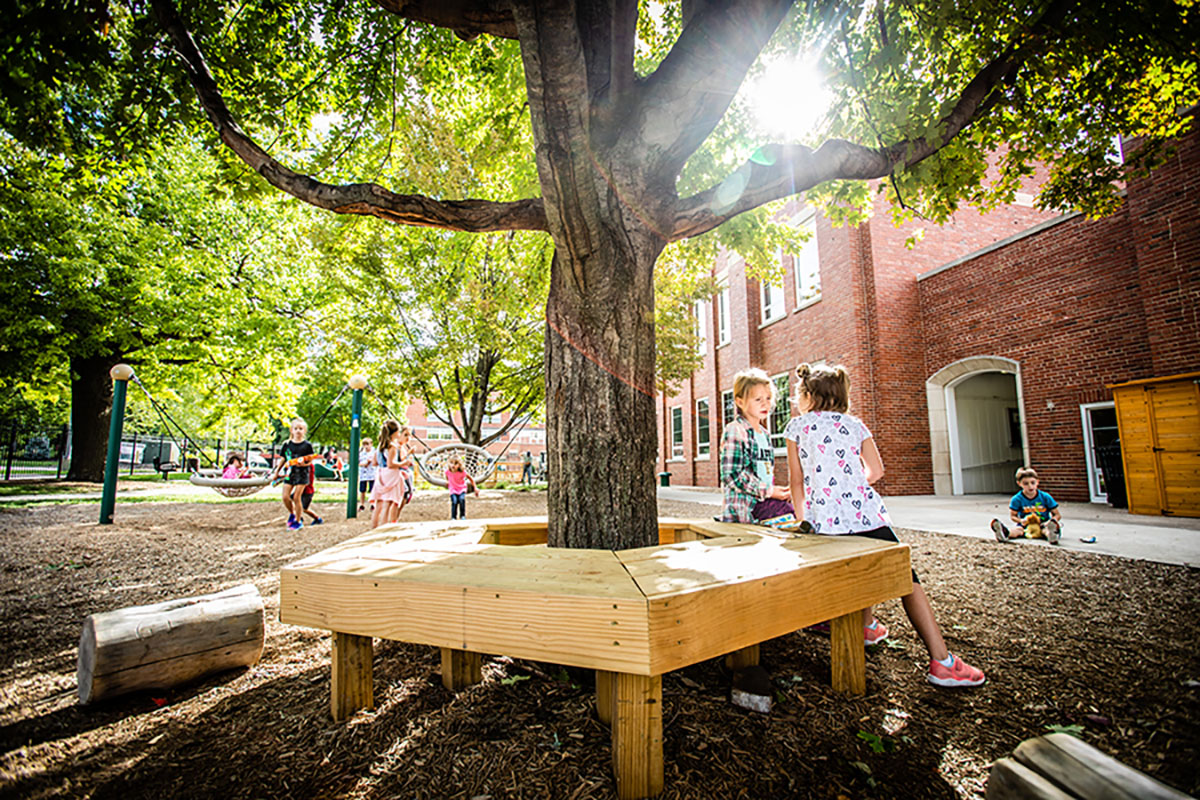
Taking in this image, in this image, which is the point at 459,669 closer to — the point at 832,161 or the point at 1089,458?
the point at 832,161

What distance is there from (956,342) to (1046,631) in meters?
10.7


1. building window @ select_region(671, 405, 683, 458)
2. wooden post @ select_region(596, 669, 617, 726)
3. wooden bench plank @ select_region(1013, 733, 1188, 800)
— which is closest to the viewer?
wooden bench plank @ select_region(1013, 733, 1188, 800)

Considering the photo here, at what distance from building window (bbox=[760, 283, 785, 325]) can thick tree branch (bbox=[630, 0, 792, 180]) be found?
12.9 meters

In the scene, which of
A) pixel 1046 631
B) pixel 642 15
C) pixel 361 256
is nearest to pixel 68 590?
pixel 1046 631

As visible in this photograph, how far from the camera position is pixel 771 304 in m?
15.6

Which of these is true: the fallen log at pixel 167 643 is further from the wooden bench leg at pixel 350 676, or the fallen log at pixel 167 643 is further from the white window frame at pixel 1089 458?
the white window frame at pixel 1089 458

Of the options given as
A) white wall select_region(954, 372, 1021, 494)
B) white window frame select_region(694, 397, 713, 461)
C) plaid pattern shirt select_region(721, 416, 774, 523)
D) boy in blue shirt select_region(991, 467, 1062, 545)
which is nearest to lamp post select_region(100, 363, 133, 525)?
plaid pattern shirt select_region(721, 416, 774, 523)

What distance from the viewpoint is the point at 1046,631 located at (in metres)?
3.11

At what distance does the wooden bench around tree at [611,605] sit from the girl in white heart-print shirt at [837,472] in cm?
33

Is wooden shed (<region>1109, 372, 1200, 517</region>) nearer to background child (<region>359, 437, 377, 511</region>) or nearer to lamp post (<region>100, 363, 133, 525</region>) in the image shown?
background child (<region>359, 437, 377, 511</region>)

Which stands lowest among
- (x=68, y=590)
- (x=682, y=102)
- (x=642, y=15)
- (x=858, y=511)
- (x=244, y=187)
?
(x=68, y=590)

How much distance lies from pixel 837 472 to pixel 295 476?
864cm

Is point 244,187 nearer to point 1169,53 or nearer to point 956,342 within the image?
point 1169,53

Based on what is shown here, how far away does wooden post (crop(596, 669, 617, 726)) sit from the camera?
1985mm
